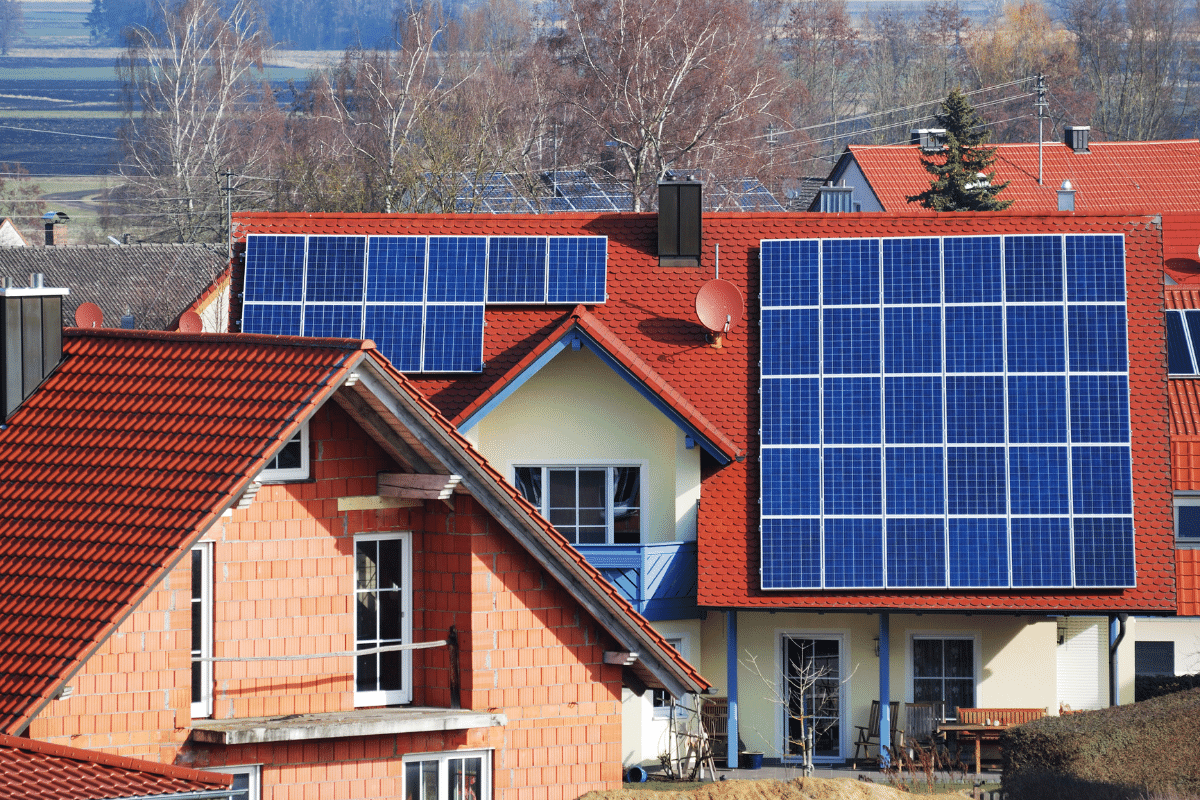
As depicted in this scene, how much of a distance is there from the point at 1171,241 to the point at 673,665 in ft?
129

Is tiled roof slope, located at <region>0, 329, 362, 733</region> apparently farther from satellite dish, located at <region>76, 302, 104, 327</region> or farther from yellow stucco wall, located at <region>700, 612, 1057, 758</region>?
satellite dish, located at <region>76, 302, 104, 327</region>

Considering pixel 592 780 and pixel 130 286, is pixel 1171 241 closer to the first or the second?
pixel 592 780

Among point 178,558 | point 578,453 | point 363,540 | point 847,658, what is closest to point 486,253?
point 578,453

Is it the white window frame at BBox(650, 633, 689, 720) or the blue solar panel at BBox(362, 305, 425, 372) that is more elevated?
the blue solar panel at BBox(362, 305, 425, 372)

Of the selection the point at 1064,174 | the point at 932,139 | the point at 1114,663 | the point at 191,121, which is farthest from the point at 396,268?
the point at 191,121

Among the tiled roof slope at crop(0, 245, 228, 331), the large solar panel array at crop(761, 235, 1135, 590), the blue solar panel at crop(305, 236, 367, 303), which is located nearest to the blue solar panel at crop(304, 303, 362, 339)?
the blue solar panel at crop(305, 236, 367, 303)

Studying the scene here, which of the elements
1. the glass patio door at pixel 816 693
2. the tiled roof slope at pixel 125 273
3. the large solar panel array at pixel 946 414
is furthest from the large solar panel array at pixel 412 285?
the tiled roof slope at pixel 125 273

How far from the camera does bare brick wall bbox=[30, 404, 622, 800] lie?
14.8m

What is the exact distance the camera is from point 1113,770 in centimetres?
1838

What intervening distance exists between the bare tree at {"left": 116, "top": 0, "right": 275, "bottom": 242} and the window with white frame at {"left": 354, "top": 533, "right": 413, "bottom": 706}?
271 feet

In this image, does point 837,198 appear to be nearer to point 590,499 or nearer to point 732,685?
point 590,499

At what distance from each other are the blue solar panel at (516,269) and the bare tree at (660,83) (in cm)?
3794

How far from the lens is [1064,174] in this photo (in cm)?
6819

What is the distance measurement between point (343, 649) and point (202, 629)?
1376 mm
